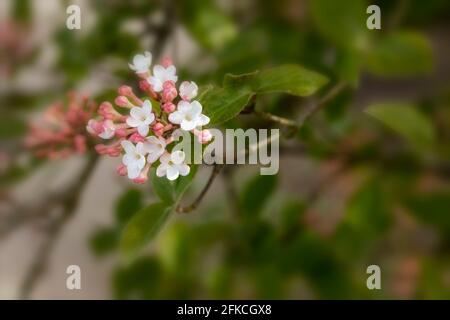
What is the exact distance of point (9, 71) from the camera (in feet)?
3.16

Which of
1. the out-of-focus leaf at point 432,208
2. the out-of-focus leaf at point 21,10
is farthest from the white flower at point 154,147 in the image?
the out-of-focus leaf at point 21,10

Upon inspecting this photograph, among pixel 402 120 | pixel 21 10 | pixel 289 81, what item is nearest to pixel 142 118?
pixel 289 81

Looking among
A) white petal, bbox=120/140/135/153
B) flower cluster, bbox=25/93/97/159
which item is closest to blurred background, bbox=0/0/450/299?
flower cluster, bbox=25/93/97/159

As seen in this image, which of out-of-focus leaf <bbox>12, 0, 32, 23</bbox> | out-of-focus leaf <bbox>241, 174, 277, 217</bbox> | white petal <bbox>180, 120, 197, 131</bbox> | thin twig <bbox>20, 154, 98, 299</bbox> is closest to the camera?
white petal <bbox>180, 120, 197, 131</bbox>

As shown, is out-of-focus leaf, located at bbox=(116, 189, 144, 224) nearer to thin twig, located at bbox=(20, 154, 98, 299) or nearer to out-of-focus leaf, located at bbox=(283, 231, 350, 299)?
thin twig, located at bbox=(20, 154, 98, 299)

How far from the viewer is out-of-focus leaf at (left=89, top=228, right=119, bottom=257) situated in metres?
0.79

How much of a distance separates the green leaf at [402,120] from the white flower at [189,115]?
0.52 feet

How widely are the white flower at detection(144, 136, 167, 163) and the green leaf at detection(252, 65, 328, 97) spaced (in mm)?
85

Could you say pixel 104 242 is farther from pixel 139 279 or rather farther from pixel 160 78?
pixel 160 78

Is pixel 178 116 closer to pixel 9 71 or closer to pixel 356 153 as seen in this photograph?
pixel 356 153

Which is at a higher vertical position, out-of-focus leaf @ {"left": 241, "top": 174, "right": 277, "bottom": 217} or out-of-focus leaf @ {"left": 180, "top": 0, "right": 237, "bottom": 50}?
out-of-focus leaf @ {"left": 180, "top": 0, "right": 237, "bottom": 50}

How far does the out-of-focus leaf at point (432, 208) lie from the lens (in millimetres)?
790

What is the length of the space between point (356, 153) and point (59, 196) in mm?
392

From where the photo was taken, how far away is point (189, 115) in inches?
14.6
